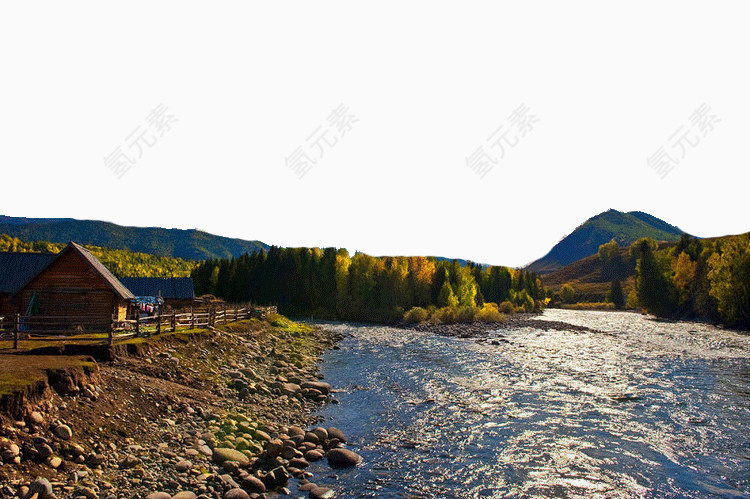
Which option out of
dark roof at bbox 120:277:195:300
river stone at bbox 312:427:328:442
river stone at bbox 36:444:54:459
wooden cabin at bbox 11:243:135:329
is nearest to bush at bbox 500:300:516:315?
dark roof at bbox 120:277:195:300

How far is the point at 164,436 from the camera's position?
15234 mm

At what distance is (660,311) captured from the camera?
98.2 metres

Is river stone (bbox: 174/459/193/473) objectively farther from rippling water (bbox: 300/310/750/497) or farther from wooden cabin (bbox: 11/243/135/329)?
wooden cabin (bbox: 11/243/135/329)

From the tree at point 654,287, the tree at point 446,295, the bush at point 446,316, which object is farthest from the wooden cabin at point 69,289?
the tree at point 654,287

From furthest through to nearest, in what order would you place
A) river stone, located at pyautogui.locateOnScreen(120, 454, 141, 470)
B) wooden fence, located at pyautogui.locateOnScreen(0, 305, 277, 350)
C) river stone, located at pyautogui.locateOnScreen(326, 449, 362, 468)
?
wooden fence, located at pyautogui.locateOnScreen(0, 305, 277, 350)
river stone, located at pyautogui.locateOnScreen(326, 449, 362, 468)
river stone, located at pyautogui.locateOnScreen(120, 454, 141, 470)

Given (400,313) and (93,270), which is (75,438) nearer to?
(93,270)

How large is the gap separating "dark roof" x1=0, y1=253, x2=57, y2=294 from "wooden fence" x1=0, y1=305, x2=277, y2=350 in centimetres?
359

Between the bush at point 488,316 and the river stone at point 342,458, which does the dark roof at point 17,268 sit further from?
the bush at point 488,316

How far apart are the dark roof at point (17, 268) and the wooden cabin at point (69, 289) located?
4.05 m

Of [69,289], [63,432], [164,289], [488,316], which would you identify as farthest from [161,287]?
[63,432]

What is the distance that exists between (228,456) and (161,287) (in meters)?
59.3

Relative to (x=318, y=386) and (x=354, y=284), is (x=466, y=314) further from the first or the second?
(x=318, y=386)

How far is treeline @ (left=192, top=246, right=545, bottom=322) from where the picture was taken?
297 ft

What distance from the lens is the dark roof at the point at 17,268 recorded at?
37219 millimetres
